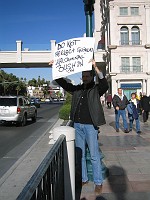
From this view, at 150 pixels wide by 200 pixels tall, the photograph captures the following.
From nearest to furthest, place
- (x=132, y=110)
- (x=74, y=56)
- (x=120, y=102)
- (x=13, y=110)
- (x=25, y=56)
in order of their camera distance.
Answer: (x=74, y=56) < (x=120, y=102) < (x=132, y=110) < (x=13, y=110) < (x=25, y=56)

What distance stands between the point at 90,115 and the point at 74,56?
898 mm

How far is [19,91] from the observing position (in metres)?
97.4

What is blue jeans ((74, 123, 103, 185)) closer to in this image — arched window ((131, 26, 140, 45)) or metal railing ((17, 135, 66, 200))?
metal railing ((17, 135, 66, 200))

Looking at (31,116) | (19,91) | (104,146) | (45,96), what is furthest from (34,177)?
(45,96)

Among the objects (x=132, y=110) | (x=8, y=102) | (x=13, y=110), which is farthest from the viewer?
(x=8, y=102)

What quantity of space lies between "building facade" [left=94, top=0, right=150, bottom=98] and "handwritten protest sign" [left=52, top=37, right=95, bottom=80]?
38427 millimetres

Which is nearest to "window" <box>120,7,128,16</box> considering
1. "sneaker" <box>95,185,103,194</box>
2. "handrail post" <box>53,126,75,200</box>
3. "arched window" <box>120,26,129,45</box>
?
"arched window" <box>120,26,129,45</box>

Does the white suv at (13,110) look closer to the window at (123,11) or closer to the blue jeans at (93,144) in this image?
the blue jeans at (93,144)

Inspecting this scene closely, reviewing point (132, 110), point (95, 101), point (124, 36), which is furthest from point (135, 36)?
point (95, 101)

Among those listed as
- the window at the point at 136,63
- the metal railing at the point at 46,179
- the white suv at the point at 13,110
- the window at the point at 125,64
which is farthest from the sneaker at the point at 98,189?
the window at the point at 136,63

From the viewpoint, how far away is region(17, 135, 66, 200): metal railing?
1945 millimetres

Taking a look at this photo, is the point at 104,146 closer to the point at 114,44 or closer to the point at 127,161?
the point at 127,161

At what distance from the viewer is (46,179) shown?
8.35 ft

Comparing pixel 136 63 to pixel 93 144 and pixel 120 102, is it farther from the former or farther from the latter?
pixel 93 144
